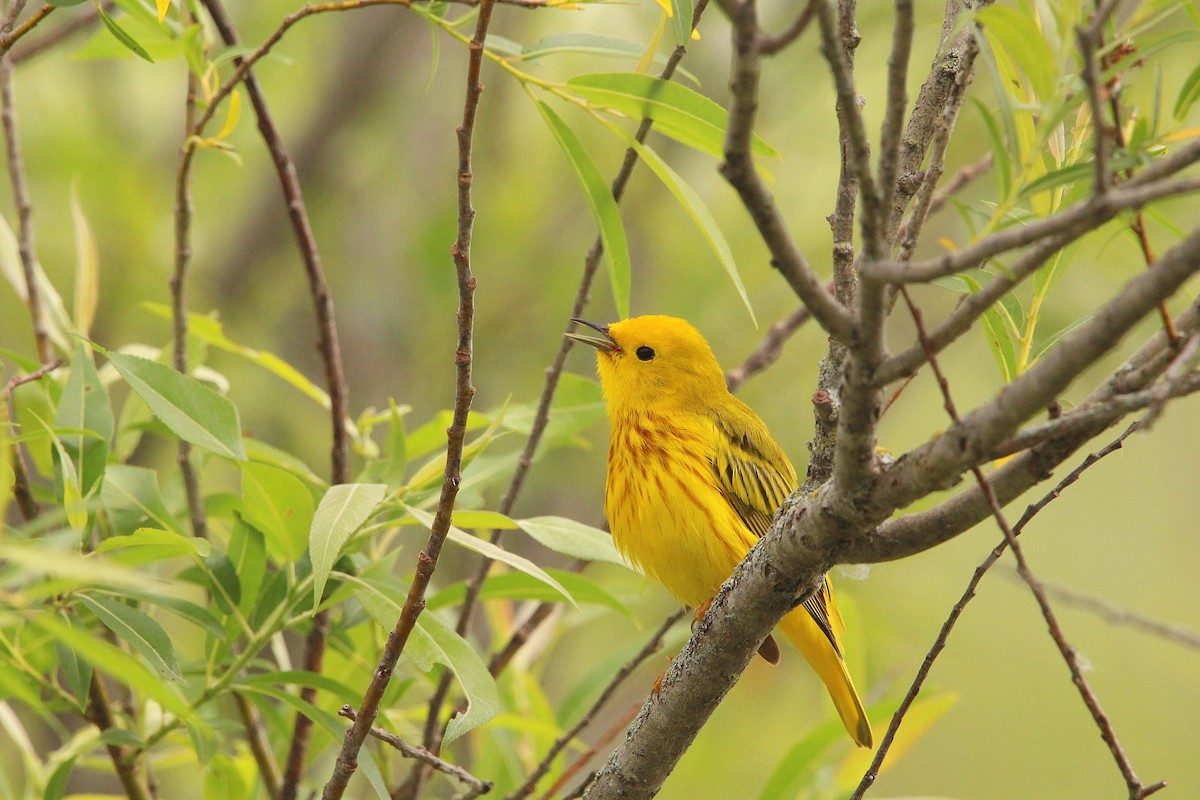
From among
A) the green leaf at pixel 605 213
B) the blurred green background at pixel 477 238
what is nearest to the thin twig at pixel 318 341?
the green leaf at pixel 605 213

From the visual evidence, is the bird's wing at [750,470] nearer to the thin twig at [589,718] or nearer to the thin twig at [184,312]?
the thin twig at [589,718]

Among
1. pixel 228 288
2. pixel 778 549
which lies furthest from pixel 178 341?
pixel 228 288

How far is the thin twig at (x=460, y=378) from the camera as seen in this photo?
4.82 feet

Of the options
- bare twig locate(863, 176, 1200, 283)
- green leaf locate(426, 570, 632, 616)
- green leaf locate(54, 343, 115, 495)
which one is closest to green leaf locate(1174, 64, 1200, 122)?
bare twig locate(863, 176, 1200, 283)

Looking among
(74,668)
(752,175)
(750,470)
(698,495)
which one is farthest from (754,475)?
(752,175)

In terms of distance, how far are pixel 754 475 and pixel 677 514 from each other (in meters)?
0.24

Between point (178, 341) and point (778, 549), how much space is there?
1410 mm

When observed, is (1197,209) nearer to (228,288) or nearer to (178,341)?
(178,341)

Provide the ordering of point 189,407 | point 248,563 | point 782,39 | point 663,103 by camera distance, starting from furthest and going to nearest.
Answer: point 248,563
point 189,407
point 663,103
point 782,39

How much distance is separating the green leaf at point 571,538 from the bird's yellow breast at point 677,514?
0.72m

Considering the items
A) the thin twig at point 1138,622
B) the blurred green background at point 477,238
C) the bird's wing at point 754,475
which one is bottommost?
the thin twig at point 1138,622

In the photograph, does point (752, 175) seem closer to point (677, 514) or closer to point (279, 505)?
point (279, 505)

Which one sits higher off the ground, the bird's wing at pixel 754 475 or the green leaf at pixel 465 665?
the bird's wing at pixel 754 475

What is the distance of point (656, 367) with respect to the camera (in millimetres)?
3582
